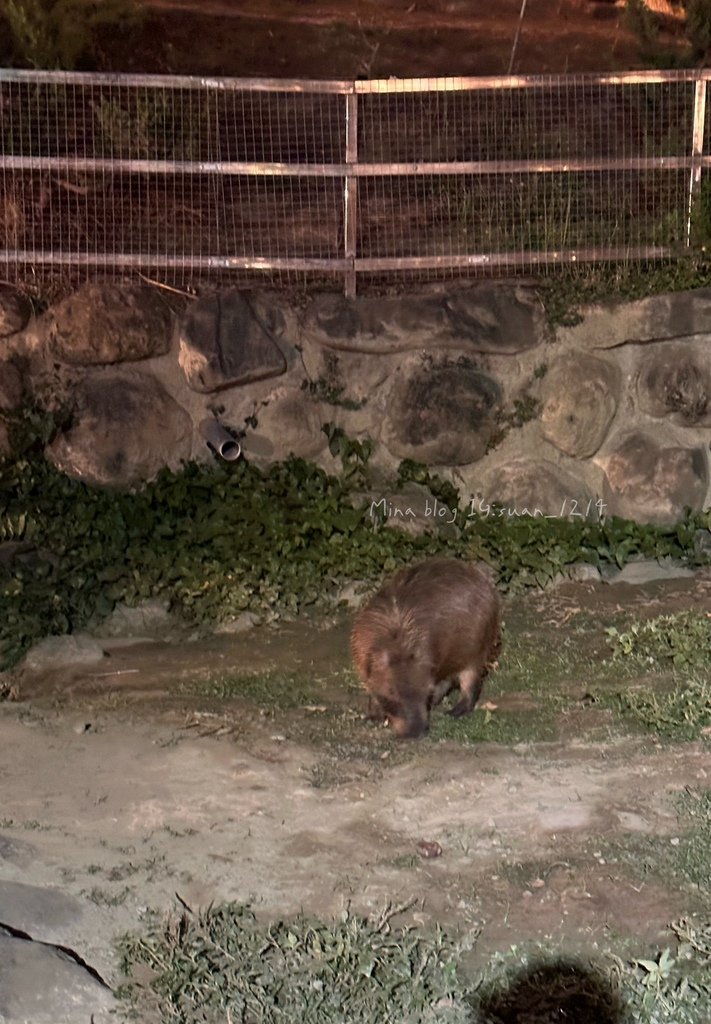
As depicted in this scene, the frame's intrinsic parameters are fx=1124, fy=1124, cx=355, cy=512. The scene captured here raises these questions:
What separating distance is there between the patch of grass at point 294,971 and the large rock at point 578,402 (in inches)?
215

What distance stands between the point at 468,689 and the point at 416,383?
3367 millimetres

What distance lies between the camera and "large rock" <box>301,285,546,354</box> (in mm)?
8773

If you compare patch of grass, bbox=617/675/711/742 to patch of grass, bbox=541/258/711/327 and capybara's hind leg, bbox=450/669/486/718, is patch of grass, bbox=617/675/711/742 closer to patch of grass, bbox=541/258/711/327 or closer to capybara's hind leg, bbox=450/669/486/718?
capybara's hind leg, bbox=450/669/486/718

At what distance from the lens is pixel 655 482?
28.7 ft

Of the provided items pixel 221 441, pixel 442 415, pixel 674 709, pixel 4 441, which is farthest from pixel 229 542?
pixel 674 709

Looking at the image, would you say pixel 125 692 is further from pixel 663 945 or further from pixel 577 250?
pixel 577 250

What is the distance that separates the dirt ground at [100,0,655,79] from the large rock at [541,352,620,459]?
4.33m

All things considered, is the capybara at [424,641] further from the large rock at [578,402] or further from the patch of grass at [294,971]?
the large rock at [578,402]

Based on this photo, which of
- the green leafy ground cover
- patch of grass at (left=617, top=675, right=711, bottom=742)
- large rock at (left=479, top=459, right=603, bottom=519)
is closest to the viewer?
patch of grass at (left=617, top=675, right=711, bottom=742)

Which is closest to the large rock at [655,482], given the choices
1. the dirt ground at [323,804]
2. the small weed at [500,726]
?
the dirt ground at [323,804]

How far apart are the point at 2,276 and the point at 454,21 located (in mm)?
6662

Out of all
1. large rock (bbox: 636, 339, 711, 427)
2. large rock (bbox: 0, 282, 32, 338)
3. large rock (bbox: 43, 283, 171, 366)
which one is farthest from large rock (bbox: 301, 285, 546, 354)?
large rock (bbox: 0, 282, 32, 338)

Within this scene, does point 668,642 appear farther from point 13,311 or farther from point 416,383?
point 13,311

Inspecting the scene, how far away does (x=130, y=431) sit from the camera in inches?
337
